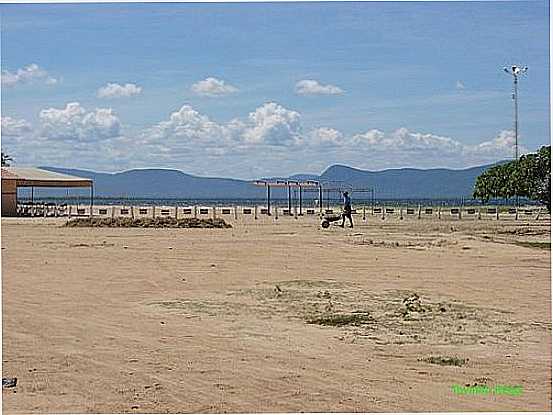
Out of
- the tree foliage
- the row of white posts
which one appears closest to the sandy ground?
the tree foliage

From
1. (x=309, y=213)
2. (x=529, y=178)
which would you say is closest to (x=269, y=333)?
(x=529, y=178)

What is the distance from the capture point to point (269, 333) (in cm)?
923

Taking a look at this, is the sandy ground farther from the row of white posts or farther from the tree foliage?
the row of white posts

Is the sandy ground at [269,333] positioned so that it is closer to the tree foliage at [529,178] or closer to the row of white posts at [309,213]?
the tree foliage at [529,178]

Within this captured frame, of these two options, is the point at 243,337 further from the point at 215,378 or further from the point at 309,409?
the point at 309,409

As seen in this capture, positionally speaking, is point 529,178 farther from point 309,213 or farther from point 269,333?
point 309,213

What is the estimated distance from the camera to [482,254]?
2097cm

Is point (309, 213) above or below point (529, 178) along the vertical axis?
below

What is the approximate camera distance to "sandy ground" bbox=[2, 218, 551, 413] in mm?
6484

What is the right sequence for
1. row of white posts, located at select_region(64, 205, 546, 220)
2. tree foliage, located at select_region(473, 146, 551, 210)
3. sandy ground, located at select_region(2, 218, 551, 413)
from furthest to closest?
row of white posts, located at select_region(64, 205, 546, 220) < tree foliage, located at select_region(473, 146, 551, 210) < sandy ground, located at select_region(2, 218, 551, 413)

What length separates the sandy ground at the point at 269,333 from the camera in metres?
6.48

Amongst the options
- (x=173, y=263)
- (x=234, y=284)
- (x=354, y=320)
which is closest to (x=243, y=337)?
(x=354, y=320)

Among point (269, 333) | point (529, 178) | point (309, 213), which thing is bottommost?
point (269, 333)

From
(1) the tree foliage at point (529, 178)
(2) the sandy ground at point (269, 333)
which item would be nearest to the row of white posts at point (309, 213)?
(1) the tree foliage at point (529, 178)
